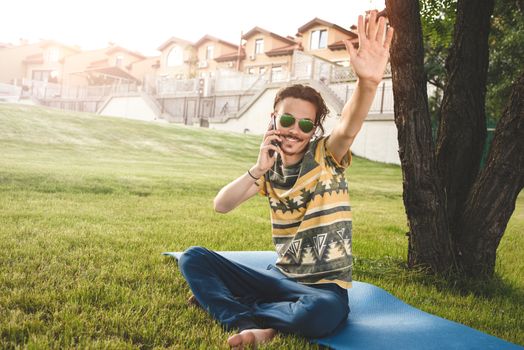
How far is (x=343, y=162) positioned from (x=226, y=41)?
42.1 m

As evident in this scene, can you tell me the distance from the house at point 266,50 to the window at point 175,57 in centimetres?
847

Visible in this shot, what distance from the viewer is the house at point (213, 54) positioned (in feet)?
138

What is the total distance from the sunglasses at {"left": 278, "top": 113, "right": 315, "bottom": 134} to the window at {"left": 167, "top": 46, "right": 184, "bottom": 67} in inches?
1796

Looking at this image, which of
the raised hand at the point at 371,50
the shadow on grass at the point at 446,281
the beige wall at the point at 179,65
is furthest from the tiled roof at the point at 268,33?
the raised hand at the point at 371,50

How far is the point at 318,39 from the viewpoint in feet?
120

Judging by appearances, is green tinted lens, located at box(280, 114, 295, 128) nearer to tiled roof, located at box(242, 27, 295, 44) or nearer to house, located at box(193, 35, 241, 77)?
tiled roof, located at box(242, 27, 295, 44)

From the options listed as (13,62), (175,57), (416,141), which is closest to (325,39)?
(175,57)

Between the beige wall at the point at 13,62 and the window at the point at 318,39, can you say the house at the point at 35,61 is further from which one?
the window at the point at 318,39

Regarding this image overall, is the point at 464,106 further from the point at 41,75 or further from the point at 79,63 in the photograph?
the point at 41,75

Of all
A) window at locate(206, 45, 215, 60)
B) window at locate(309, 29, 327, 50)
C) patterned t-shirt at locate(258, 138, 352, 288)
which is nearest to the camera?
patterned t-shirt at locate(258, 138, 352, 288)

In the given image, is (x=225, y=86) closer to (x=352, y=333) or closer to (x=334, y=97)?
(x=334, y=97)

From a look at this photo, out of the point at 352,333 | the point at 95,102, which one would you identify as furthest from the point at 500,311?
the point at 95,102

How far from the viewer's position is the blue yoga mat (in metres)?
2.43

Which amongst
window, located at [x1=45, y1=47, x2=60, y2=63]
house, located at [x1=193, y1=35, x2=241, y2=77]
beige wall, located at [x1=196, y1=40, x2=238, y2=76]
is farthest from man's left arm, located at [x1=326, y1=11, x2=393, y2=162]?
window, located at [x1=45, y1=47, x2=60, y2=63]
